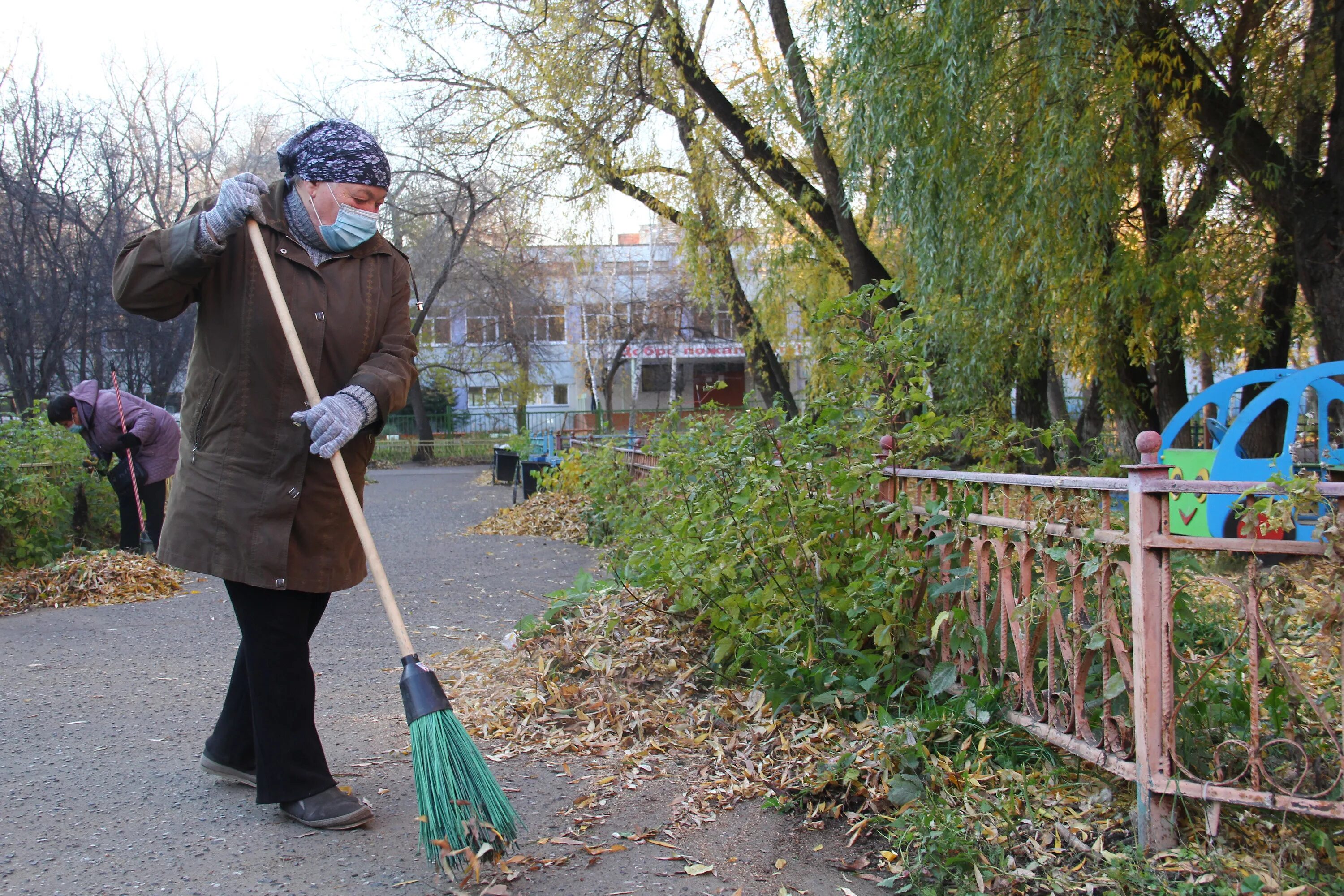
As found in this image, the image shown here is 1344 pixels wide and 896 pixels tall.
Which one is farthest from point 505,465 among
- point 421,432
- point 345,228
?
point 421,432

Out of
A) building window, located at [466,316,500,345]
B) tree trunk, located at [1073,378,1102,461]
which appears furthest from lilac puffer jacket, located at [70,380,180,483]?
building window, located at [466,316,500,345]

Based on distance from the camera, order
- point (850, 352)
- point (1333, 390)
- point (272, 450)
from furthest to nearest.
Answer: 1. point (1333, 390)
2. point (850, 352)
3. point (272, 450)

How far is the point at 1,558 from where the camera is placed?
7.08m

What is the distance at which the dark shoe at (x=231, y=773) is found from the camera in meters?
3.19

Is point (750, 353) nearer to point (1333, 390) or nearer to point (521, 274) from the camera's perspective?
point (1333, 390)

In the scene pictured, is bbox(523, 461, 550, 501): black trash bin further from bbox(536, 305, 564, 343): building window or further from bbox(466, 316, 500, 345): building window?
bbox(466, 316, 500, 345): building window

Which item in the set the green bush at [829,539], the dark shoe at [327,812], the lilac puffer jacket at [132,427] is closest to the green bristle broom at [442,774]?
the dark shoe at [327,812]

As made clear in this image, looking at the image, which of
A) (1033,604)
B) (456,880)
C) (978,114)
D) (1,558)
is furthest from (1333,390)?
(1,558)

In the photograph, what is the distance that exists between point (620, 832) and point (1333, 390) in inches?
283

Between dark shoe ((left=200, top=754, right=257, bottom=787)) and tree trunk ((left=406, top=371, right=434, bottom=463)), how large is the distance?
96.4 ft

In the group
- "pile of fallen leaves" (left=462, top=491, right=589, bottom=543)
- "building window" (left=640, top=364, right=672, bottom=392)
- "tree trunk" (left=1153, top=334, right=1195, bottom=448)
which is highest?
"building window" (left=640, top=364, right=672, bottom=392)

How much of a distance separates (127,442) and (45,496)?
71 centimetres

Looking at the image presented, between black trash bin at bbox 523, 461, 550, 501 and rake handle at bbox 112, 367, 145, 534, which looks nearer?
rake handle at bbox 112, 367, 145, 534

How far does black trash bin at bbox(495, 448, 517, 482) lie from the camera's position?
57.2ft
